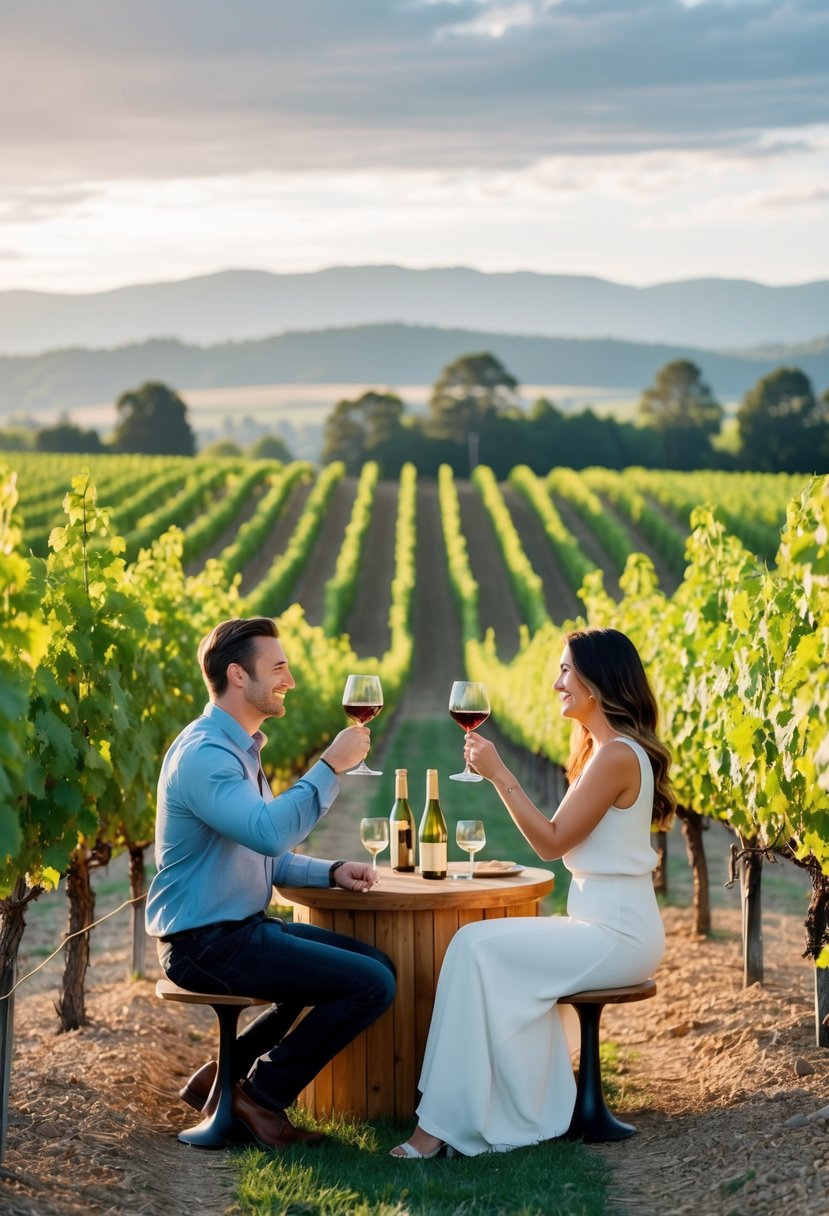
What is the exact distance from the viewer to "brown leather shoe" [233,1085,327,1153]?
187 inches

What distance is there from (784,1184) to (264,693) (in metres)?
2.03

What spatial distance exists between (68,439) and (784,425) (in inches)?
1682

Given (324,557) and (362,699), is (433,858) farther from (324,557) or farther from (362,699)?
(324,557)

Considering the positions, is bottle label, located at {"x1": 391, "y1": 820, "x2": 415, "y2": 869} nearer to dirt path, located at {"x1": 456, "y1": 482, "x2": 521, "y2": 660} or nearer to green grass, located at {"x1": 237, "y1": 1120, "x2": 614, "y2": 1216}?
green grass, located at {"x1": 237, "y1": 1120, "x2": 614, "y2": 1216}

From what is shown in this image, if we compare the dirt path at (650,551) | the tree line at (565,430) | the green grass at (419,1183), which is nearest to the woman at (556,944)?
the green grass at (419,1183)

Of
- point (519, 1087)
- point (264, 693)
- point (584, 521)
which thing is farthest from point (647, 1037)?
point (584, 521)

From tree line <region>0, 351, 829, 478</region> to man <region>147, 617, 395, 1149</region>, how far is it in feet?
254

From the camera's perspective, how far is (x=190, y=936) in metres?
4.64

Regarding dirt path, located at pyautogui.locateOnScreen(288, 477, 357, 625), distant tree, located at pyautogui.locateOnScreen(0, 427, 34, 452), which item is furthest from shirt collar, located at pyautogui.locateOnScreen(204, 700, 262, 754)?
distant tree, located at pyautogui.locateOnScreen(0, 427, 34, 452)

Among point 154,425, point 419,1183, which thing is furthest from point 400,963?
point 154,425

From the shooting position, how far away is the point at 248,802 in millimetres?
4473

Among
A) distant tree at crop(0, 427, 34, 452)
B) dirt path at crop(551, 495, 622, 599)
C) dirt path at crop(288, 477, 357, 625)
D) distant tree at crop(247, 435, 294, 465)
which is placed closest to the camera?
dirt path at crop(288, 477, 357, 625)

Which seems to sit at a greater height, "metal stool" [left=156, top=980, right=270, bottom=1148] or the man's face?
the man's face

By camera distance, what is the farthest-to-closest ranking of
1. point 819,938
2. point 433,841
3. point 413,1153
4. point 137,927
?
point 137,927, point 819,938, point 433,841, point 413,1153
